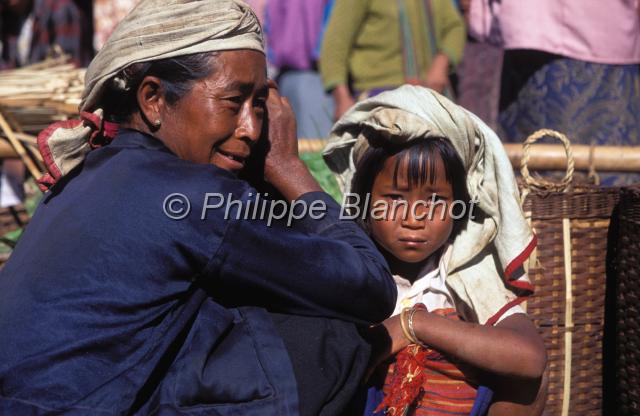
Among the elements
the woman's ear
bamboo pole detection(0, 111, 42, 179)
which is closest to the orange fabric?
→ the woman's ear

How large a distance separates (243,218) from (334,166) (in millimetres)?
1254

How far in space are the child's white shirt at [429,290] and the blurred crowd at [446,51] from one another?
1444 millimetres

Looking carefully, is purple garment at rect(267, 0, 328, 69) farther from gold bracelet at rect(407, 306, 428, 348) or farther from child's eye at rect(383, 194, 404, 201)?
gold bracelet at rect(407, 306, 428, 348)

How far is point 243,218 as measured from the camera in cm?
210

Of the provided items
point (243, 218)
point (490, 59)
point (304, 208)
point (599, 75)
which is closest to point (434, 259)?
point (304, 208)

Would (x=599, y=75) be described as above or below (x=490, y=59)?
above

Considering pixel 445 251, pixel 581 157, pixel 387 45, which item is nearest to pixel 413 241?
pixel 445 251

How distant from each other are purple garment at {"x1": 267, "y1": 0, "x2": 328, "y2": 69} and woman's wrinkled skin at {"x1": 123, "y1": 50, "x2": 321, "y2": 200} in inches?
137

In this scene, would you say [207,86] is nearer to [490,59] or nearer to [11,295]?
[11,295]

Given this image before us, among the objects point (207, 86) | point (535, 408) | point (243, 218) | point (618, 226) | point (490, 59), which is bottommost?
point (490, 59)

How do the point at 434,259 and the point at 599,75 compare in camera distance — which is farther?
the point at 599,75

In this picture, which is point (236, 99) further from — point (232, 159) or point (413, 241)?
point (413, 241)

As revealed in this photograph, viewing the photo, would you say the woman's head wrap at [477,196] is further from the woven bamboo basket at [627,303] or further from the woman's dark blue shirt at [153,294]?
the woman's dark blue shirt at [153,294]

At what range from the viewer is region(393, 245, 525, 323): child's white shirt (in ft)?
9.77
